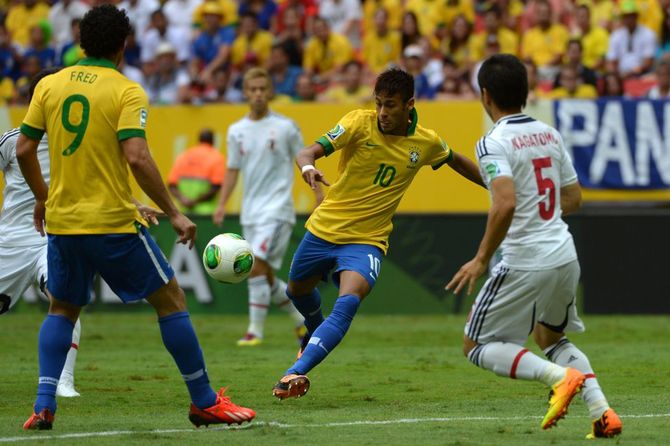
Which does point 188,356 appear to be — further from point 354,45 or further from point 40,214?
point 354,45

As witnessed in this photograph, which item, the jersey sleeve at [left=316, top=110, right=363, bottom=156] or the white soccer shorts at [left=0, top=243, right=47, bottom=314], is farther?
the white soccer shorts at [left=0, top=243, right=47, bottom=314]

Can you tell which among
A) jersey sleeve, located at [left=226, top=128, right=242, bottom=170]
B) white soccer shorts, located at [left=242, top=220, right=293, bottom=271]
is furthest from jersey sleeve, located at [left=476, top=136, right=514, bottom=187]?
jersey sleeve, located at [left=226, top=128, right=242, bottom=170]

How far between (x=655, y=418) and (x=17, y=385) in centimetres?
501

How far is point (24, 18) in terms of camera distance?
23.3m

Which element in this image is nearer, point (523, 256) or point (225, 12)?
point (523, 256)

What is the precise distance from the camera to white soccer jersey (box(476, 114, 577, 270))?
22.8ft

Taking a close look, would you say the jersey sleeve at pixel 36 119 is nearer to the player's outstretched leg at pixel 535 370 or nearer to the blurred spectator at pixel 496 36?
the player's outstretched leg at pixel 535 370

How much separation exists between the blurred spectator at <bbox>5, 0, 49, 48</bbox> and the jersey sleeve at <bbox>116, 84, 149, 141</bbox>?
16.8 meters

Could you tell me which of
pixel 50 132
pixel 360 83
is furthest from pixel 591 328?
pixel 50 132

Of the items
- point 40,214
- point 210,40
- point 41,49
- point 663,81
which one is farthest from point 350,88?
point 40,214

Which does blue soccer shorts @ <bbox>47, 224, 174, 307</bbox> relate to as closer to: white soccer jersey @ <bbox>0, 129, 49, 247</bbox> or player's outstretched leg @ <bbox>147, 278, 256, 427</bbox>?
player's outstretched leg @ <bbox>147, 278, 256, 427</bbox>

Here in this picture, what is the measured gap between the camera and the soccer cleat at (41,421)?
7.31m

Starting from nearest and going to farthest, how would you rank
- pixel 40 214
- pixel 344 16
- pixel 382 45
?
pixel 40 214 < pixel 382 45 < pixel 344 16

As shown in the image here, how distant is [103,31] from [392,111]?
2375 millimetres
